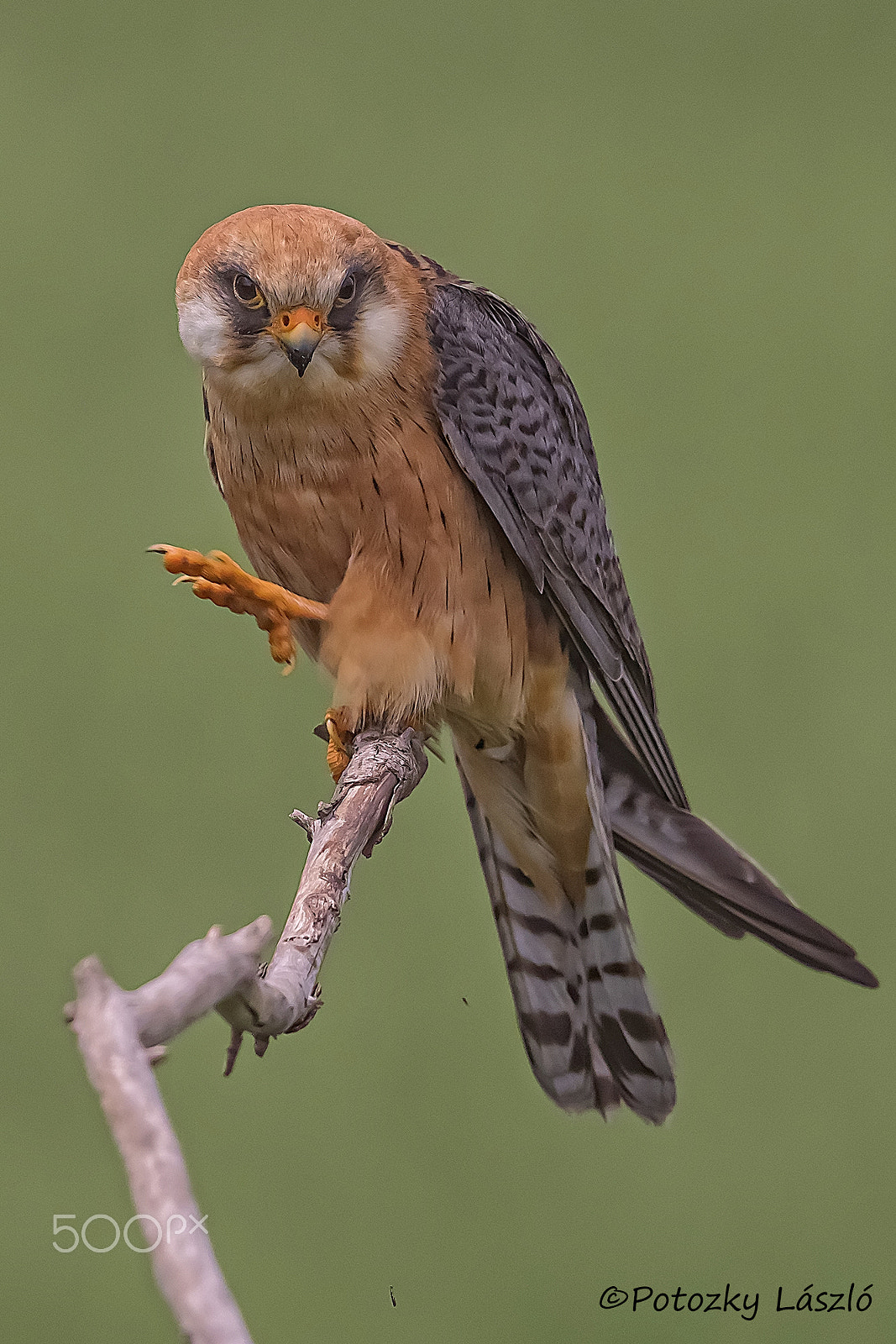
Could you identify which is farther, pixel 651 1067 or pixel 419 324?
pixel 651 1067

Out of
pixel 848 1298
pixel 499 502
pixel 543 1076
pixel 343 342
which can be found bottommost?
pixel 848 1298

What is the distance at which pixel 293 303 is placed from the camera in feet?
4.13

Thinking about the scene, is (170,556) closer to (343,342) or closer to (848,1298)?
(343,342)

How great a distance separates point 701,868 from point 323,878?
0.63 meters

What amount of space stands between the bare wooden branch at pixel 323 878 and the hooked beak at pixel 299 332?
460 mm

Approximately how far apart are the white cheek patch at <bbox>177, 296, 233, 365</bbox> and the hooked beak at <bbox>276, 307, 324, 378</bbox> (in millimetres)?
82

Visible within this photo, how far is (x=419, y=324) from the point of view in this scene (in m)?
1.46

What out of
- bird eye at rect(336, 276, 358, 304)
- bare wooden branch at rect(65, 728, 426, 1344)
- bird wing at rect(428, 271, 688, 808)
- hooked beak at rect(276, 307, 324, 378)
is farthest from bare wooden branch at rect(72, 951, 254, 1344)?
bird wing at rect(428, 271, 688, 808)

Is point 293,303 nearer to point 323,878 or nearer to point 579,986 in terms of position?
point 323,878

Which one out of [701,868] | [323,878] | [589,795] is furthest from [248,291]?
[701,868]

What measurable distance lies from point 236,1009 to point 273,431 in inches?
30.3

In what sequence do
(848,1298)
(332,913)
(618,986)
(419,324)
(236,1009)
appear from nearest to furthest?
(236,1009), (332,913), (419,324), (618,986), (848,1298)

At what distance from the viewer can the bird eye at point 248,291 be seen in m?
1.27

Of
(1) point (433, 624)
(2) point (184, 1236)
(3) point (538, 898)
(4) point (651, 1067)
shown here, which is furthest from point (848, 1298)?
(2) point (184, 1236)
